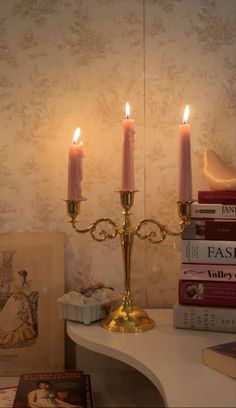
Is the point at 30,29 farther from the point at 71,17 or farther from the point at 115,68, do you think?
the point at 115,68

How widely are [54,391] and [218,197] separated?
57 centimetres

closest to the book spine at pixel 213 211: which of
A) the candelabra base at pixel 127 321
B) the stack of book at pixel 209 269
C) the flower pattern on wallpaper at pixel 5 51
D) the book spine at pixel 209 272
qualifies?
the stack of book at pixel 209 269

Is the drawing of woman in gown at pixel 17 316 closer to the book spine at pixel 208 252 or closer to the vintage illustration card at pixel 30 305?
the vintage illustration card at pixel 30 305

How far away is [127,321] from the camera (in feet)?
3.53

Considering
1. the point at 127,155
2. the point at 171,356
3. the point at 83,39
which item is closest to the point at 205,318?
the point at 171,356

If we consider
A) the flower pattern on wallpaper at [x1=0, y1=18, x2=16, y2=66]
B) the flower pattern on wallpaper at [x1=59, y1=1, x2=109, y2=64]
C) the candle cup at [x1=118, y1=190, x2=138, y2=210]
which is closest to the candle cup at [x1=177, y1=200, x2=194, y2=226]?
the candle cup at [x1=118, y1=190, x2=138, y2=210]

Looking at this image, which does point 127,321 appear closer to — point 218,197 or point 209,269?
point 209,269

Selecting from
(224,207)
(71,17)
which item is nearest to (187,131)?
(224,207)

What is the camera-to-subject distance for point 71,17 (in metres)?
1.25

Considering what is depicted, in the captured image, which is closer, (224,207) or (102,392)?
(224,207)

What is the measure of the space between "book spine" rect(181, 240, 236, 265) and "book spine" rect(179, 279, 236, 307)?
5 centimetres

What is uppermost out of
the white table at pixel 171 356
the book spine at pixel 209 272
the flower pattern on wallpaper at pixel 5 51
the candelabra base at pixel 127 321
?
the flower pattern on wallpaper at pixel 5 51

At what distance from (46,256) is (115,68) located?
20.7 inches

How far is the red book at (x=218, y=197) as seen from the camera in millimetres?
1110
